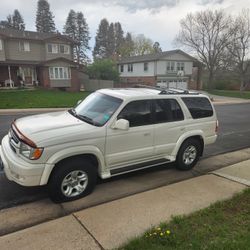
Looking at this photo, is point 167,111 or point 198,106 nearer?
point 167,111

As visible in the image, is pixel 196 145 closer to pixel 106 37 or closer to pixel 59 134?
pixel 59 134

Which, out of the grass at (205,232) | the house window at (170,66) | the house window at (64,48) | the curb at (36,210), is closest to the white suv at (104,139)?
the curb at (36,210)

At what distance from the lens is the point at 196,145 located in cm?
563

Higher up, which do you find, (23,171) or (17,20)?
(17,20)

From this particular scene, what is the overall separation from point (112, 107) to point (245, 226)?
2814mm

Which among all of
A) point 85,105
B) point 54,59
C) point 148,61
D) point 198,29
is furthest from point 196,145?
point 198,29

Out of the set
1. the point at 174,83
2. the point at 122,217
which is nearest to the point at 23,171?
the point at 122,217

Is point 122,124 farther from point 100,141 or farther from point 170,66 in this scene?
point 170,66

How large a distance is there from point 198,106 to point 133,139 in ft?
6.56

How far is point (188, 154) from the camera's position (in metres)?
5.57

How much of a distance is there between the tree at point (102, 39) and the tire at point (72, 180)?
6880cm

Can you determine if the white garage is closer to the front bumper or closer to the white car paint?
the white car paint

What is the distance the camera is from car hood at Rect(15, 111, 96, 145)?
11.9 feet

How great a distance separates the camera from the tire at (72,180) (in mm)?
3783
